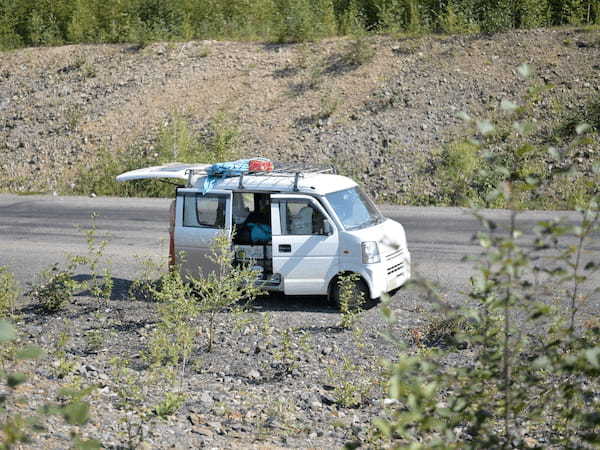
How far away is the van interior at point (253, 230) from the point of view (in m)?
11.9

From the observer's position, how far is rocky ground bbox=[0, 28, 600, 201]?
2392 cm

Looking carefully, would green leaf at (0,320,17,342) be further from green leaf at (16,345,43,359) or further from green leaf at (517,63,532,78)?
green leaf at (517,63,532,78)

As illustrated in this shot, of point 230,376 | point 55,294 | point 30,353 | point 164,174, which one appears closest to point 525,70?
point 30,353

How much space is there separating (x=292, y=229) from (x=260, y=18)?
23.7 metres

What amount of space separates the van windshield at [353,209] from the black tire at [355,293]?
2.78ft

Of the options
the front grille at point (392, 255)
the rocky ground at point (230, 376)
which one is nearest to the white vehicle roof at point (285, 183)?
the front grille at point (392, 255)

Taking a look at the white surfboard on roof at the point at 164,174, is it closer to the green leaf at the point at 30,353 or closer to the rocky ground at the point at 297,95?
the green leaf at the point at 30,353

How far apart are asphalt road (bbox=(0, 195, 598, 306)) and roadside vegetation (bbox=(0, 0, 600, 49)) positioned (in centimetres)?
1141

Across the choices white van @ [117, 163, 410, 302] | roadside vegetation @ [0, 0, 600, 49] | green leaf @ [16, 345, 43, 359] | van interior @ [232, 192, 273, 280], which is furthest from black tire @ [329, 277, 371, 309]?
roadside vegetation @ [0, 0, 600, 49]

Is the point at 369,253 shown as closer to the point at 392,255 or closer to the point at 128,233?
the point at 392,255

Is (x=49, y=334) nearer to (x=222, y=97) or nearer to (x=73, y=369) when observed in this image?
(x=73, y=369)

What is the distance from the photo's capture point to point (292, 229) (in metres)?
11.7

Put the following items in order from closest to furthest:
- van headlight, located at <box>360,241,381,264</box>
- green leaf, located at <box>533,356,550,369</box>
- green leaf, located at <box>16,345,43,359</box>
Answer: green leaf, located at <box>16,345,43,359</box> → green leaf, located at <box>533,356,550,369</box> → van headlight, located at <box>360,241,381,264</box>

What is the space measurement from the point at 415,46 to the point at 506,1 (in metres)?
3.72
